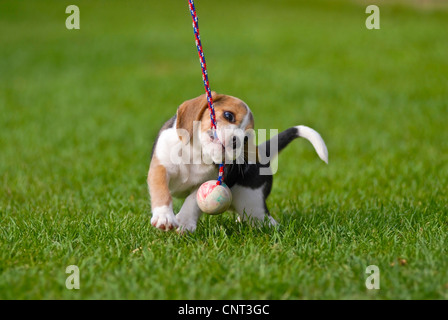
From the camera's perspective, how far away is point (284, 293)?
277cm

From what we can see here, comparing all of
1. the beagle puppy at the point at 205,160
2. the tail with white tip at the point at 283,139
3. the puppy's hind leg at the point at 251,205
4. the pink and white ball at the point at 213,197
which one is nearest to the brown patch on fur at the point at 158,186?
the beagle puppy at the point at 205,160

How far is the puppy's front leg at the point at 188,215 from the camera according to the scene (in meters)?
3.51

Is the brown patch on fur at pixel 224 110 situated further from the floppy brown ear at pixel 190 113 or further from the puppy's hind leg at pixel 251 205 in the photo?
the puppy's hind leg at pixel 251 205

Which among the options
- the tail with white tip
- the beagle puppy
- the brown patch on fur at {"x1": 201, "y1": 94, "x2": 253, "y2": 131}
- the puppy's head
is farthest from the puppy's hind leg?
the brown patch on fur at {"x1": 201, "y1": 94, "x2": 253, "y2": 131}

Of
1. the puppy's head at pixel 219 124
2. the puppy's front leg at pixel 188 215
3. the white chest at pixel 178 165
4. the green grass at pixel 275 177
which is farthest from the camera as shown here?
the puppy's front leg at pixel 188 215

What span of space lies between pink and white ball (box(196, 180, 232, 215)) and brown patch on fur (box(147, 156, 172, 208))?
0.59 feet

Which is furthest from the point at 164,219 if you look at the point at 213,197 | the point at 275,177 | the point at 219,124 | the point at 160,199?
the point at 275,177

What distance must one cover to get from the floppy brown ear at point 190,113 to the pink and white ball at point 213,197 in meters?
0.29

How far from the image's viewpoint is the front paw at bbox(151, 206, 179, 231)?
3.21m

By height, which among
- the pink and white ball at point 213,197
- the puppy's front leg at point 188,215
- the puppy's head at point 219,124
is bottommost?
the puppy's front leg at point 188,215

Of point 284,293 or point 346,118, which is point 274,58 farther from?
point 284,293

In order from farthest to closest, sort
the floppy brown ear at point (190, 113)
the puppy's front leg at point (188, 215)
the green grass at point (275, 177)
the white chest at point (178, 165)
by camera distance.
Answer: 1. the puppy's front leg at point (188, 215)
2. the white chest at point (178, 165)
3. the floppy brown ear at point (190, 113)
4. the green grass at point (275, 177)

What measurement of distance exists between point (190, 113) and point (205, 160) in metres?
0.28

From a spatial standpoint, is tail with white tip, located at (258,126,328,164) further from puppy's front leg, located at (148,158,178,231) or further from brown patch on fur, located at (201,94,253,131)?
puppy's front leg, located at (148,158,178,231)
